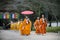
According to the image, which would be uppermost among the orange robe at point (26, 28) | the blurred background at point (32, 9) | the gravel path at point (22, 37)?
the blurred background at point (32, 9)

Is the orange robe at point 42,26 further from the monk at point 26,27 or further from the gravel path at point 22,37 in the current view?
the monk at point 26,27

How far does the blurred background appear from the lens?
2811mm

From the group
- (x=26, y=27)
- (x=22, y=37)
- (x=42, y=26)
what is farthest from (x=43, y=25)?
(x=22, y=37)

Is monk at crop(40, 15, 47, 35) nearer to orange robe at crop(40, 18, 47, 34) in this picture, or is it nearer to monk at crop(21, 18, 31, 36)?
orange robe at crop(40, 18, 47, 34)

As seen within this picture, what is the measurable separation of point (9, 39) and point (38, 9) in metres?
0.63

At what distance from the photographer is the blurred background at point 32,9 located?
281cm

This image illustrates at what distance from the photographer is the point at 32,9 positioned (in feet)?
9.27

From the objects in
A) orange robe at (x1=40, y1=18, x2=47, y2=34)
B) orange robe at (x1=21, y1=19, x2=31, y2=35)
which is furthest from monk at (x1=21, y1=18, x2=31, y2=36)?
orange robe at (x1=40, y1=18, x2=47, y2=34)

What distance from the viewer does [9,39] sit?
9.27ft

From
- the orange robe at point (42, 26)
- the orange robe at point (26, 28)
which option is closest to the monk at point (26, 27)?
the orange robe at point (26, 28)

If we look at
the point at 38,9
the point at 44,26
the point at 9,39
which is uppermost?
the point at 38,9

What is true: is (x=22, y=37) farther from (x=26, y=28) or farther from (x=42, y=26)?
(x=42, y=26)

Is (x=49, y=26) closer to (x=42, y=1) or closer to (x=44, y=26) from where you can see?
(x=44, y=26)

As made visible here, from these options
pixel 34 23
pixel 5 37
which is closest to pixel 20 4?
pixel 34 23
